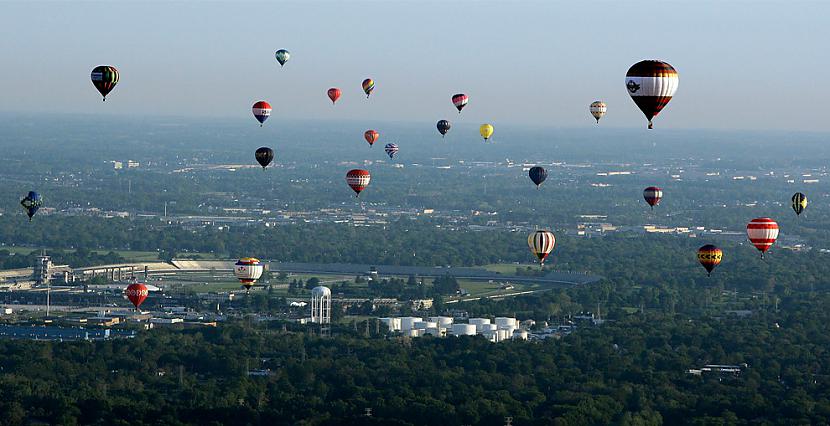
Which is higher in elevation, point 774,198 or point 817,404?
point 774,198

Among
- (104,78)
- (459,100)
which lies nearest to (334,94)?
(459,100)

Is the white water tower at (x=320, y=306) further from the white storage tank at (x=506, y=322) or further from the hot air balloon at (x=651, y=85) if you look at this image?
the hot air balloon at (x=651, y=85)

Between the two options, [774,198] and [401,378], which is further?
[774,198]

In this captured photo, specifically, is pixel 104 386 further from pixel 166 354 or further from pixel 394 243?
pixel 394 243

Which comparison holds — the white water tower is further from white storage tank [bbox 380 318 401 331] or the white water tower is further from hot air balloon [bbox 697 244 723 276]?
hot air balloon [bbox 697 244 723 276]

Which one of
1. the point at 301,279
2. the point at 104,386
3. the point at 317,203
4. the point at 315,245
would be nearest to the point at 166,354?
the point at 104,386

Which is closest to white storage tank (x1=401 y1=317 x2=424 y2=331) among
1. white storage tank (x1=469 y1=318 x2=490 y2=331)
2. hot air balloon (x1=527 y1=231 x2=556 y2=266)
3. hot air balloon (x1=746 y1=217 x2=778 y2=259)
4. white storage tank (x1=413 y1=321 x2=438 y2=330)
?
white storage tank (x1=413 y1=321 x2=438 y2=330)
